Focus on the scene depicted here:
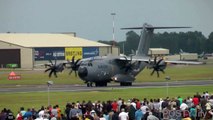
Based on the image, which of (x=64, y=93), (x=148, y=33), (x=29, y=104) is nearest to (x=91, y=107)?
(x=29, y=104)

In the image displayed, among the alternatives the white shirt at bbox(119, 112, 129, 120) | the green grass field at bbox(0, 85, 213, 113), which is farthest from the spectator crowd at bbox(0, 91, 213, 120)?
the green grass field at bbox(0, 85, 213, 113)

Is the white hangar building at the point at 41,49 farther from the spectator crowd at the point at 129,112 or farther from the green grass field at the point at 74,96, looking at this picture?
the spectator crowd at the point at 129,112

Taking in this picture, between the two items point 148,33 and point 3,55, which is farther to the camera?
point 3,55

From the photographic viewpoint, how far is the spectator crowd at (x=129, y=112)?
115 ft

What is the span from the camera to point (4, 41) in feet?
525

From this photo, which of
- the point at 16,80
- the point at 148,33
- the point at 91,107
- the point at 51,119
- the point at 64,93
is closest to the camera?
the point at 51,119

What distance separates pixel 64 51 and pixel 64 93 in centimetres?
9989

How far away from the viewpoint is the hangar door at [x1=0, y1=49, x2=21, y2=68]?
15530 centimetres

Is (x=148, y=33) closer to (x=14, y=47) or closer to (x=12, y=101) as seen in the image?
(x=12, y=101)

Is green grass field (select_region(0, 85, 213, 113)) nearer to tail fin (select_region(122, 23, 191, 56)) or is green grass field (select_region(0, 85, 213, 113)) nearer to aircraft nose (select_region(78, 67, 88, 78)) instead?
aircraft nose (select_region(78, 67, 88, 78))

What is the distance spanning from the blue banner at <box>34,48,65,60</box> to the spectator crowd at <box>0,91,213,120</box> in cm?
12054

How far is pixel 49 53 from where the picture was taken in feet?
546

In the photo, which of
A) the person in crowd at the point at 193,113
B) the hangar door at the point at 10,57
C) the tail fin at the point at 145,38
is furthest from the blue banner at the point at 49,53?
the person in crowd at the point at 193,113

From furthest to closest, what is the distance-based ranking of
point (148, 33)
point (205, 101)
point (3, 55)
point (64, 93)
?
point (3, 55) → point (148, 33) → point (64, 93) → point (205, 101)
